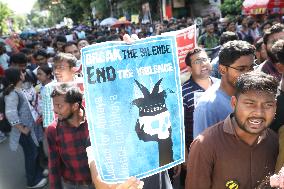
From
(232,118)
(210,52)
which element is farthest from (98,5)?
(232,118)

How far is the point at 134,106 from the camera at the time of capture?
59.6 inches

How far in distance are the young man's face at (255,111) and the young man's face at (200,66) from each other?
163cm

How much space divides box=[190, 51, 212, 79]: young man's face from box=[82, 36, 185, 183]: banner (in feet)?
6.52

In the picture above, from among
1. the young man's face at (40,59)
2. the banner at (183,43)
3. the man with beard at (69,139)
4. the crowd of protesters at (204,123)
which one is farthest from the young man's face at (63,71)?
the young man's face at (40,59)

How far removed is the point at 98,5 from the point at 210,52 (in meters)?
32.7

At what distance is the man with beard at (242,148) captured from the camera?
1.90 metres

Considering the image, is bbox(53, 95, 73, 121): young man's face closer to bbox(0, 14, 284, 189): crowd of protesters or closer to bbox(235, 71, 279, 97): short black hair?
bbox(0, 14, 284, 189): crowd of protesters

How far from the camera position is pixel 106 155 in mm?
1463

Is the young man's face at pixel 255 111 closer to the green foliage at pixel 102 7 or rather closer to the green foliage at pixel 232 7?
the green foliage at pixel 232 7

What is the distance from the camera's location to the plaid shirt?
112 inches

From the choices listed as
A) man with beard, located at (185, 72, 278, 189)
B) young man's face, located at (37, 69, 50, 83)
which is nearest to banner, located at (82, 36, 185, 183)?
man with beard, located at (185, 72, 278, 189)

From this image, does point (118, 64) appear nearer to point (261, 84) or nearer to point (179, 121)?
point (179, 121)

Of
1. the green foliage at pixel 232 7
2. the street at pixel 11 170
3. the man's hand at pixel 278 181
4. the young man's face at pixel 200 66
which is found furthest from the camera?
the green foliage at pixel 232 7

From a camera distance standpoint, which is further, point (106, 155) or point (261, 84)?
point (261, 84)
